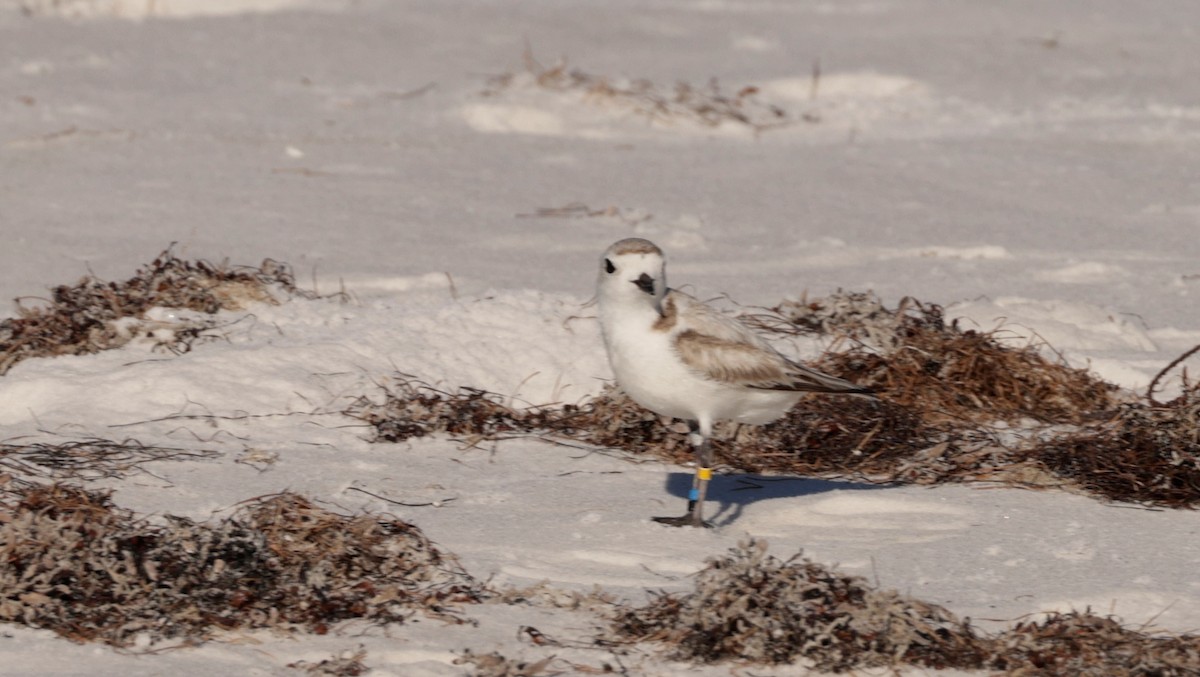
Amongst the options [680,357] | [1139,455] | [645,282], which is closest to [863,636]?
[680,357]

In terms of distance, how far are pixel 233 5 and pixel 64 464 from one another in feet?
30.8

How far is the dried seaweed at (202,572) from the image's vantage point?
3.93 meters

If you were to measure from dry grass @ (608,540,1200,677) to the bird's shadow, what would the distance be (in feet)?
3.50

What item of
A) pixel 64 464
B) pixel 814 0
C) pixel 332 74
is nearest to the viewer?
pixel 64 464

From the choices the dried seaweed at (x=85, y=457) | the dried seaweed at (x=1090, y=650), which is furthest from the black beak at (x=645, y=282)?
the dried seaweed at (x=85, y=457)

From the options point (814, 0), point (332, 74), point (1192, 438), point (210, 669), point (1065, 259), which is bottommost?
point (210, 669)

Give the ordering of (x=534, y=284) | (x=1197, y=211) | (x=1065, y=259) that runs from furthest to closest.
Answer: (x=1197, y=211), (x=1065, y=259), (x=534, y=284)

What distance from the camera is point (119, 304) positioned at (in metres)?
6.34

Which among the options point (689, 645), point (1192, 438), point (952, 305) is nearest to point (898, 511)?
point (1192, 438)

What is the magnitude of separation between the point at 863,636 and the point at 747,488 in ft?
5.04

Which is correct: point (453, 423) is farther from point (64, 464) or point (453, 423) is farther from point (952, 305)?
point (952, 305)

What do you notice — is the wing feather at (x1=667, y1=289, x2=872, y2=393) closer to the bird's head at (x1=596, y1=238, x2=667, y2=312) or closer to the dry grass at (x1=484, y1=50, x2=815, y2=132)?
the bird's head at (x1=596, y1=238, x2=667, y2=312)

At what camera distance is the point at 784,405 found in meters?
4.96

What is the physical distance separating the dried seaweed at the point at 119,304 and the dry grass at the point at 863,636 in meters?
2.84
